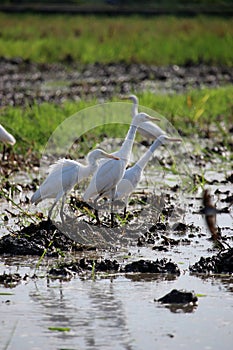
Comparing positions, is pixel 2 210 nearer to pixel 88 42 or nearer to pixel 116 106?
pixel 116 106

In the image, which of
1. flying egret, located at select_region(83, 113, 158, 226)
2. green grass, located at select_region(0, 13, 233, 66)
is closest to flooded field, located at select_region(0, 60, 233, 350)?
flying egret, located at select_region(83, 113, 158, 226)

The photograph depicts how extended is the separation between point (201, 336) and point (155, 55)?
1990 centimetres

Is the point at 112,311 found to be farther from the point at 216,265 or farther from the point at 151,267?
the point at 216,265

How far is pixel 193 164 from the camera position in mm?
11586

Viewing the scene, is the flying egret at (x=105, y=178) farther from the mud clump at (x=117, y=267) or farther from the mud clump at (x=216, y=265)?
the mud clump at (x=216, y=265)

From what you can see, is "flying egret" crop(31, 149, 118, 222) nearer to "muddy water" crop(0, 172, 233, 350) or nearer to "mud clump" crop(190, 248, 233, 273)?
"muddy water" crop(0, 172, 233, 350)

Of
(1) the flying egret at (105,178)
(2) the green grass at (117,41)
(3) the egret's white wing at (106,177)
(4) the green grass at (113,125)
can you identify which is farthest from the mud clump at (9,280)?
(2) the green grass at (117,41)

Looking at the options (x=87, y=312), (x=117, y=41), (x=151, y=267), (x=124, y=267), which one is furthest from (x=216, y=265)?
(x=117, y=41)

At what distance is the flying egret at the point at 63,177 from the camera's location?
8016 millimetres

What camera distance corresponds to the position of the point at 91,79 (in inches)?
851

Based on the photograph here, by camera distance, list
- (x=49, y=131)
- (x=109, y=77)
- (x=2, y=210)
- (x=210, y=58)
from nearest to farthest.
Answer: (x=2, y=210), (x=49, y=131), (x=109, y=77), (x=210, y=58)

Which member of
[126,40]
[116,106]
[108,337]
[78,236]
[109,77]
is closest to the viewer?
[108,337]

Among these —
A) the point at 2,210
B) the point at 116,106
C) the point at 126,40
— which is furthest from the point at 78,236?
the point at 126,40

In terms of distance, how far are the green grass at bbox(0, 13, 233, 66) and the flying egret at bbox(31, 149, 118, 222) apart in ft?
53.0
